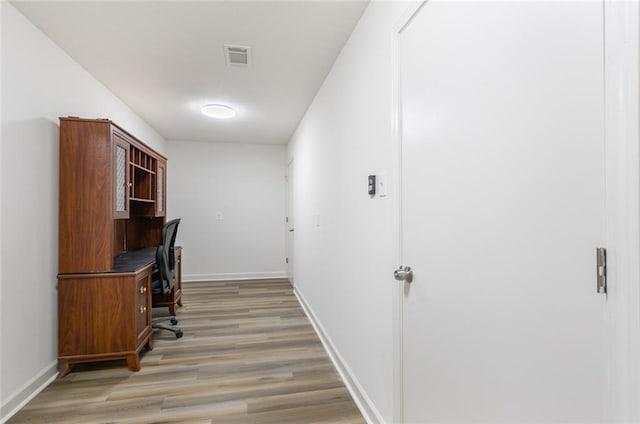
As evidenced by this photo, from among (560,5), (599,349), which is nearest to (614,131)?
(560,5)

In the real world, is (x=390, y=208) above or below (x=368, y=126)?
below

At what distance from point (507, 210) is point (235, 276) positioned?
16.9ft

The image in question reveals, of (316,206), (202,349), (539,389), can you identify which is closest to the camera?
(539,389)

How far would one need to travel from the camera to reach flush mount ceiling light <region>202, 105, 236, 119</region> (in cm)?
348

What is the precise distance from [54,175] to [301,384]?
2390 mm

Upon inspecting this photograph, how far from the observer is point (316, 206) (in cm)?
318

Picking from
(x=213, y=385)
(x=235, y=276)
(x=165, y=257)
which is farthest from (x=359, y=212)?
(x=235, y=276)

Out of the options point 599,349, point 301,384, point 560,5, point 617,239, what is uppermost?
point 560,5

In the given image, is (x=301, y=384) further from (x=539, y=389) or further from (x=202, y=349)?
(x=539, y=389)

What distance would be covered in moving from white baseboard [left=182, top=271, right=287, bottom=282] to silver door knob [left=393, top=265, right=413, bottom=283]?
14.4ft

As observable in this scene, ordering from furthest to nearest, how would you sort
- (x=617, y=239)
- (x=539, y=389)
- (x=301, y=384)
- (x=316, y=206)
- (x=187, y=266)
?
(x=187, y=266), (x=316, y=206), (x=301, y=384), (x=539, y=389), (x=617, y=239)

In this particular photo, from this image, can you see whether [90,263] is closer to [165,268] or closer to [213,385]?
[165,268]

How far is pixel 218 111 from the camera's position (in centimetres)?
354

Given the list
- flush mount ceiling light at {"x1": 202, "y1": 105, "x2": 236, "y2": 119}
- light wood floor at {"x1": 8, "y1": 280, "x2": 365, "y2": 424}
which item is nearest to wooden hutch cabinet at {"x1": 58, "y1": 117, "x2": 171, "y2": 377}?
light wood floor at {"x1": 8, "y1": 280, "x2": 365, "y2": 424}
